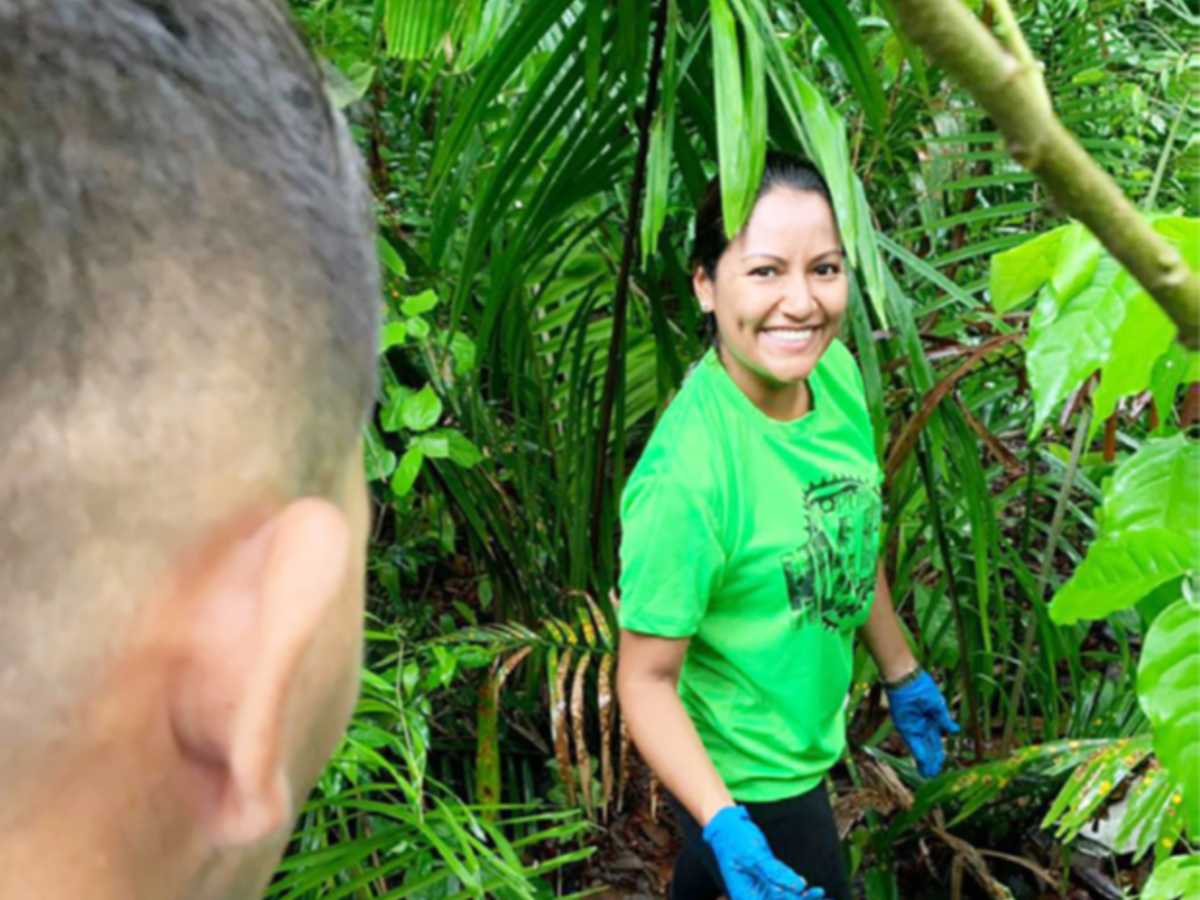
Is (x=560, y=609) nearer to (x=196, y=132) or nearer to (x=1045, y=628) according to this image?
(x=1045, y=628)

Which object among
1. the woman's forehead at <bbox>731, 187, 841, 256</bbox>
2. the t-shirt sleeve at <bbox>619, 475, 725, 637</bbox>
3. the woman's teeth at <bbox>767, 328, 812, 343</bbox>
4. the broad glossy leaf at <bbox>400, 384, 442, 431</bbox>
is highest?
the woman's forehead at <bbox>731, 187, 841, 256</bbox>

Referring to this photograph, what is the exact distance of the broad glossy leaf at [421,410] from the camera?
6.01 feet

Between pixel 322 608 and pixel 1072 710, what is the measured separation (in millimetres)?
2069

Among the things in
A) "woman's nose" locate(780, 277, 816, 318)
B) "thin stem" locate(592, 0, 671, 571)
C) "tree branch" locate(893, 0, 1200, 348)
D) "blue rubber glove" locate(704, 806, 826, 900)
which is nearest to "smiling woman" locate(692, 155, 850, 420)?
"woman's nose" locate(780, 277, 816, 318)

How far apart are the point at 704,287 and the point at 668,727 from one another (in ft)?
1.98

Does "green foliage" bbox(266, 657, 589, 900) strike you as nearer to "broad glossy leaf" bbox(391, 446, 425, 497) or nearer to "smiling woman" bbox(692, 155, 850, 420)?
"broad glossy leaf" bbox(391, 446, 425, 497)

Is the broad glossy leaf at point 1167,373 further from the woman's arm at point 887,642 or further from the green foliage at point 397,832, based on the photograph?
the woman's arm at point 887,642

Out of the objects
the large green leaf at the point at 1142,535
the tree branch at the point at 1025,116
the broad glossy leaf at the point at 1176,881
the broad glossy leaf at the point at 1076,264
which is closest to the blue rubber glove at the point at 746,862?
the broad glossy leaf at the point at 1176,881

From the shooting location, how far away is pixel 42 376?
0.43 meters

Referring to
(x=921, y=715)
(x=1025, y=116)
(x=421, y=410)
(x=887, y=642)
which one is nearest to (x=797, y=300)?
(x=421, y=410)

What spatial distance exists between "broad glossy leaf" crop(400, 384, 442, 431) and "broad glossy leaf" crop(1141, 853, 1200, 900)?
1137mm

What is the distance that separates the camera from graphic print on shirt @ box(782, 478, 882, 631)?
1.67 metres

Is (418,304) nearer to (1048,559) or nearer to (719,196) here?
(719,196)

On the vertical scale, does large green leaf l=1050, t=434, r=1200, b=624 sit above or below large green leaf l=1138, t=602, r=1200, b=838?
above
